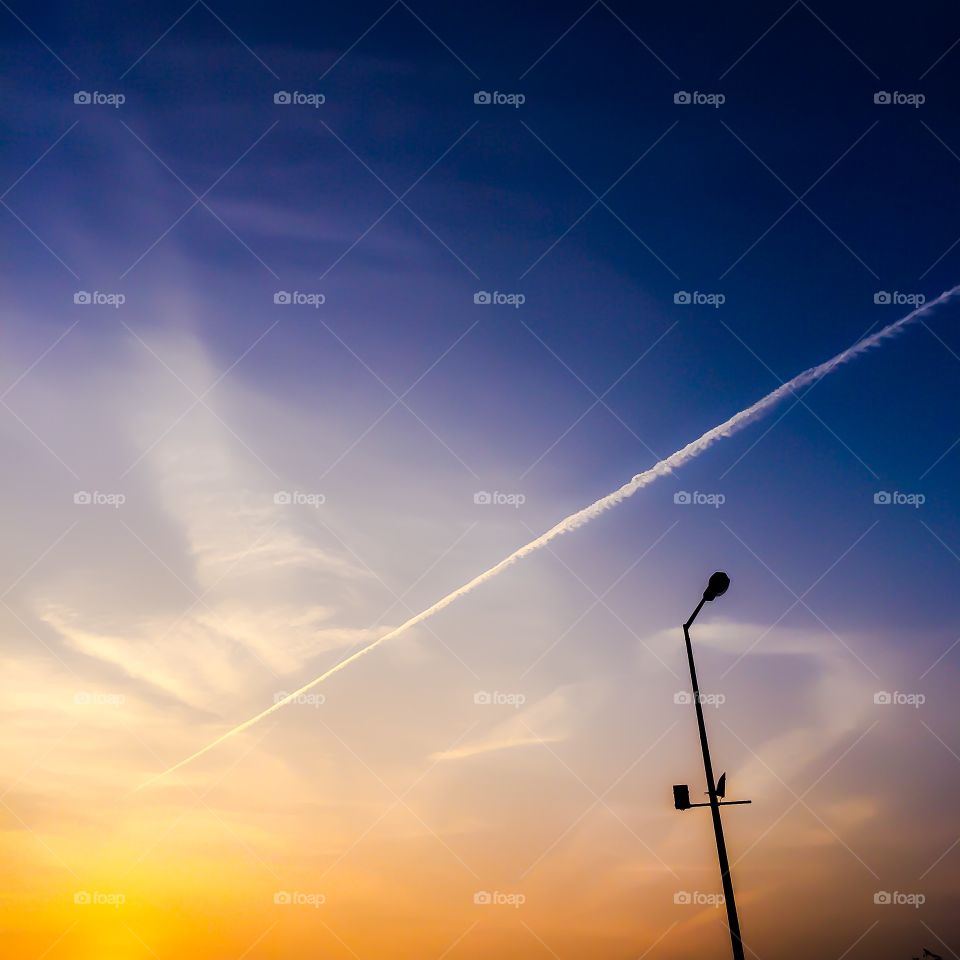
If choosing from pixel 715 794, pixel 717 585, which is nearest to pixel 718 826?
pixel 715 794

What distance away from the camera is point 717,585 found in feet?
42.5

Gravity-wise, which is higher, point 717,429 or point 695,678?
point 717,429

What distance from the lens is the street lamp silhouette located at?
476 inches

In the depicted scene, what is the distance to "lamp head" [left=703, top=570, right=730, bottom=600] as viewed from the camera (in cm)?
1288

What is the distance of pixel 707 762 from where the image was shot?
43.7 feet

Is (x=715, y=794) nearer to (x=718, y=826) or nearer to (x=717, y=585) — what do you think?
(x=718, y=826)

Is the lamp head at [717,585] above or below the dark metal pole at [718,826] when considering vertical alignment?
above

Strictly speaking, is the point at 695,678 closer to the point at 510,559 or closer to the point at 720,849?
the point at 720,849

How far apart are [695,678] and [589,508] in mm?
11356

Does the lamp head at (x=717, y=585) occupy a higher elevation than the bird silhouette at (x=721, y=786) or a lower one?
higher

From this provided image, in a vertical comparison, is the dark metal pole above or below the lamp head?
below

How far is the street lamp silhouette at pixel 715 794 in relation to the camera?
12091mm

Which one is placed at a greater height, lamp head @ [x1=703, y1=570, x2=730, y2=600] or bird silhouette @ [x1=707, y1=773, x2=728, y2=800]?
lamp head @ [x1=703, y1=570, x2=730, y2=600]

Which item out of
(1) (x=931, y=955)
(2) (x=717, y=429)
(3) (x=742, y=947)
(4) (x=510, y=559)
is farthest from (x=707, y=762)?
(1) (x=931, y=955)
